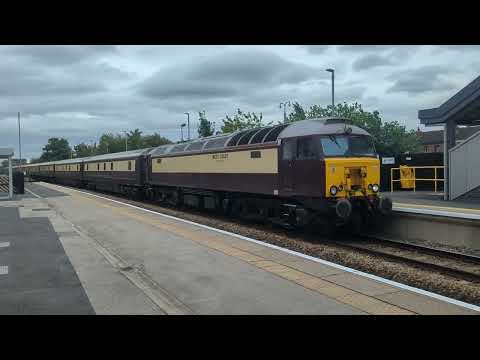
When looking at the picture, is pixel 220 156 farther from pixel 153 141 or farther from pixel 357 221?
pixel 153 141

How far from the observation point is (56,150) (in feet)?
468

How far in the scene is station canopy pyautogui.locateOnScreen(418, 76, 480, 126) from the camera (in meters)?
17.7

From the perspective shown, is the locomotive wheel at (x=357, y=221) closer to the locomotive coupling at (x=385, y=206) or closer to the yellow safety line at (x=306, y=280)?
the locomotive coupling at (x=385, y=206)

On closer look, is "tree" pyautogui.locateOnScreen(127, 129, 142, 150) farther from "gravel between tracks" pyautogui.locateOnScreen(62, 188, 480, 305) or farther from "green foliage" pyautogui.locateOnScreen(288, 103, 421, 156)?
"gravel between tracks" pyautogui.locateOnScreen(62, 188, 480, 305)

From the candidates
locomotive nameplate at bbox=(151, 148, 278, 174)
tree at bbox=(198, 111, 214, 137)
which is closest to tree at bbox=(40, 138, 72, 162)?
tree at bbox=(198, 111, 214, 137)

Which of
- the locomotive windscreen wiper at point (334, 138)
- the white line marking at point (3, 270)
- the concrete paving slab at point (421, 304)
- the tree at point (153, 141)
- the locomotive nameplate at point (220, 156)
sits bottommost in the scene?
the concrete paving slab at point (421, 304)

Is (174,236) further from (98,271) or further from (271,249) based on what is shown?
(98,271)

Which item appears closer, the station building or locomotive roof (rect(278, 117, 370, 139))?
locomotive roof (rect(278, 117, 370, 139))

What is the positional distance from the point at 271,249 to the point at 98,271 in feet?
13.2

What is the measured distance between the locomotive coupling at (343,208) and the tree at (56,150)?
13753 centimetres

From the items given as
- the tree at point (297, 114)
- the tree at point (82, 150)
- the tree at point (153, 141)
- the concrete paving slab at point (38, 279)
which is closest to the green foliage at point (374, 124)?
the tree at point (297, 114)

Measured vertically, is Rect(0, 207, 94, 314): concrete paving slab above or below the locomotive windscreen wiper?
below

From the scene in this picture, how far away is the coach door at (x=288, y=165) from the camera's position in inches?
522

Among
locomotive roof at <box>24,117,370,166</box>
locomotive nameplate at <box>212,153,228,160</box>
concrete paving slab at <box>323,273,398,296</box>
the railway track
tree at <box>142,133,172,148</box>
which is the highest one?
tree at <box>142,133,172,148</box>
